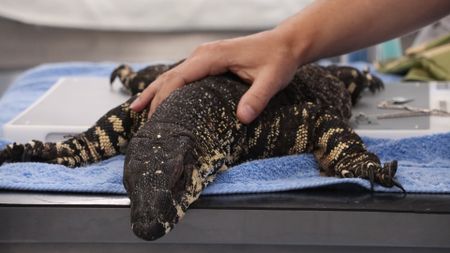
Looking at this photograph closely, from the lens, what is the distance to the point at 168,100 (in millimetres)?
1424

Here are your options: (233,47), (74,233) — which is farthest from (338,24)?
(74,233)

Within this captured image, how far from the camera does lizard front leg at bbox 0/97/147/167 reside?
1.46m

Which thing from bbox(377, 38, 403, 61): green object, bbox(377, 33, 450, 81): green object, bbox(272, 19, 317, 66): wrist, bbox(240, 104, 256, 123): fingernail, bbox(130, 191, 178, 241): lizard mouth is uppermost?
bbox(272, 19, 317, 66): wrist

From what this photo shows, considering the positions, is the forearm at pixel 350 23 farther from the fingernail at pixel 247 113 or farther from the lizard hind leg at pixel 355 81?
the lizard hind leg at pixel 355 81

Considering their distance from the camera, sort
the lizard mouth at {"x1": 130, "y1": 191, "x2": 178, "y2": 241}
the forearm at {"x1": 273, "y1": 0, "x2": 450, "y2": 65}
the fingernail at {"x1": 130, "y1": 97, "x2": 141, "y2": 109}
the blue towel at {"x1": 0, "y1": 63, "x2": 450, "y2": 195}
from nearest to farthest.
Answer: the lizard mouth at {"x1": 130, "y1": 191, "x2": 178, "y2": 241}, the blue towel at {"x1": 0, "y1": 63, "x2": 450, "y2": 195}, the forearm at {"x1": 273, "y1": 0, "x2": 450, "y2": 65}, the fingernail at {"x1": 130, "y1": 97, "x2": 141, "y2": 109}

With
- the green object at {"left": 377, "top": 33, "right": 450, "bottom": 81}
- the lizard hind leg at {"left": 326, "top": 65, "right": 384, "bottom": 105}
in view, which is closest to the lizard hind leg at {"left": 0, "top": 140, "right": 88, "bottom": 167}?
the lizard hind leg at {"left": 326, "top": 65, "right": 384, "bottom": 105}

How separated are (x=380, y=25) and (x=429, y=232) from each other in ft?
1.53

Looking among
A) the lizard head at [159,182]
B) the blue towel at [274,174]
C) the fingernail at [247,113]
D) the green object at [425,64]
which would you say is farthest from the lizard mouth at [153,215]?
the green object at [425,64]

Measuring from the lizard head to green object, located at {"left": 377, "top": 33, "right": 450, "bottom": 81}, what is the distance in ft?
4.20

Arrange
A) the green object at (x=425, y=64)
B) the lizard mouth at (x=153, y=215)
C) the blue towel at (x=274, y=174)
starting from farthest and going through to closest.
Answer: the green object at (x=425, y=64) → the blue towel at (x=274, y=174) → the lizard mouth at (x=153, y=215)

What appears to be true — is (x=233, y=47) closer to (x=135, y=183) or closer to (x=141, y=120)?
(x=141, y=120)

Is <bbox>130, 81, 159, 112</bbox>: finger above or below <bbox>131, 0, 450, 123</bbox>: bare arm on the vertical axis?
below

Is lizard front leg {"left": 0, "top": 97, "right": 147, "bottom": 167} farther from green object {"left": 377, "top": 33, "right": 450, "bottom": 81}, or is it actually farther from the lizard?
green object {"left": 377, "top": 33, "right": 450, "bottom": 81}

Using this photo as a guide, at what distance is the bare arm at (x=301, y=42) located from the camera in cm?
141
